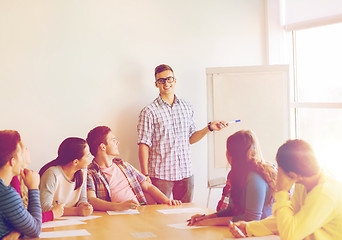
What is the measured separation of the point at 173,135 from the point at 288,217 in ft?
8.24

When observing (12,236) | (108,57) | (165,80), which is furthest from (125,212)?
(108,57)

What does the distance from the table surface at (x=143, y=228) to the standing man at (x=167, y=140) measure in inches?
49.9

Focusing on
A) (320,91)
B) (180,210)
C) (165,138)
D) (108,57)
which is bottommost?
(180,210)

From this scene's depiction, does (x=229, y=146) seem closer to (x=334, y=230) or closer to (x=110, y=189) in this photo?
(x=334, y=230)

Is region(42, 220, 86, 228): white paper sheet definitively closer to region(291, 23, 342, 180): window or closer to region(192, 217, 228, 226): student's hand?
region(192, 217, 228, 226): student's hand

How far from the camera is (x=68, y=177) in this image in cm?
321

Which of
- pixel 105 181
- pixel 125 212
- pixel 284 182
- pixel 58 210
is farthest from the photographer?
pixel 105 181

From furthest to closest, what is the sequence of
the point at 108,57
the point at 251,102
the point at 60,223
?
the point at 251,102 → the point at 108,57 → the point at 60,223

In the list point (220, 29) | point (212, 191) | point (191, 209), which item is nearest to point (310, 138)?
point (212, 191)

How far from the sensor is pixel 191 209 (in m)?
3.17

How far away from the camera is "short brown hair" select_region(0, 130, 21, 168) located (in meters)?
2.35

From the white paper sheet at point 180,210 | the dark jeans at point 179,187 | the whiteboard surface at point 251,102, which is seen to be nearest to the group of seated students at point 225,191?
the white paper sheet at point 180,210

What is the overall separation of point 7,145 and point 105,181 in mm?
1241

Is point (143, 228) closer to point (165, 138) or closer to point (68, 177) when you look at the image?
point (68, 177)
